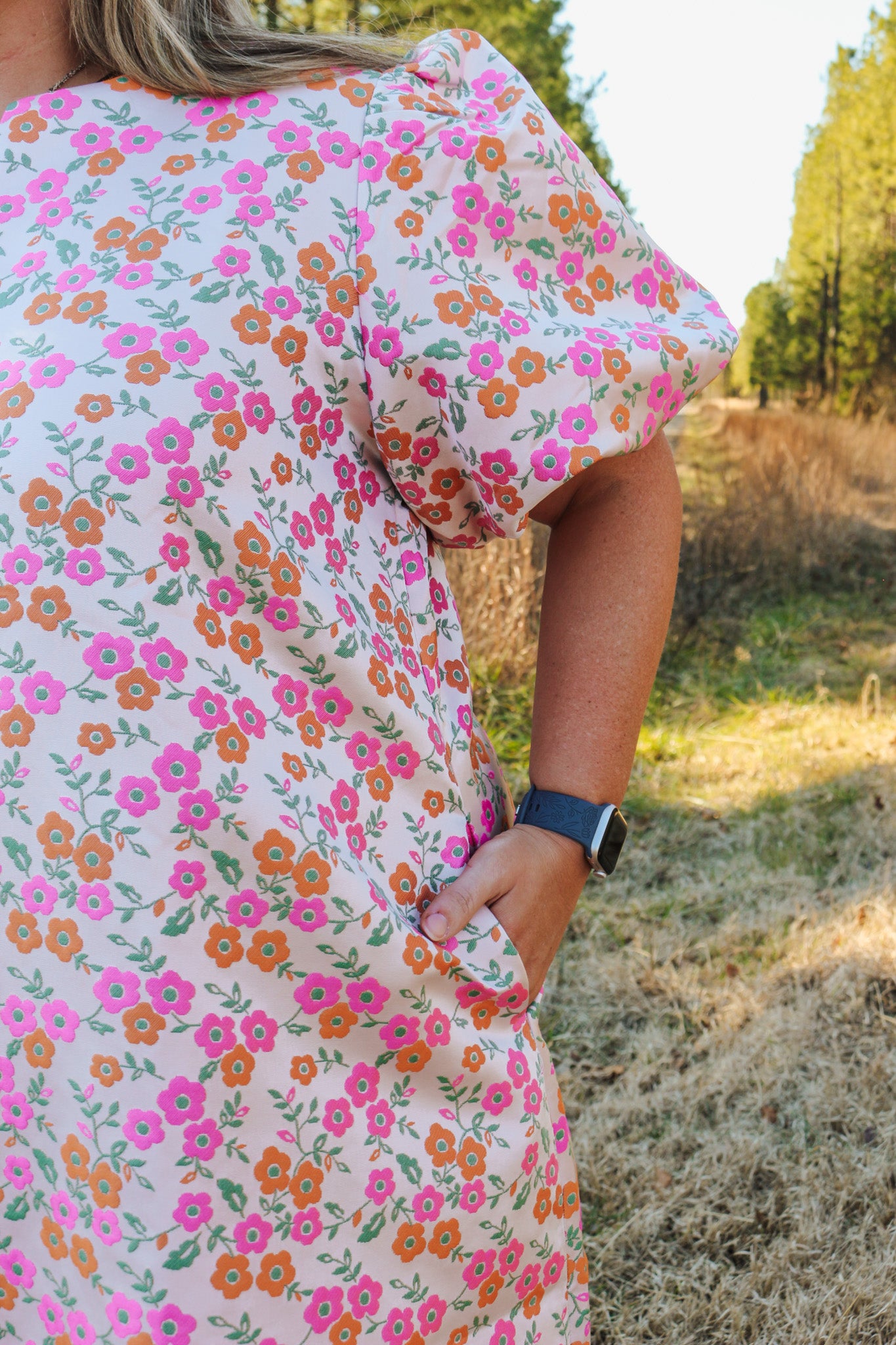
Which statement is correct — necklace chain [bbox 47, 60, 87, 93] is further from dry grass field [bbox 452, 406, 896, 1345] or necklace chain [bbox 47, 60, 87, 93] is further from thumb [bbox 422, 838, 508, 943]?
dry grass field [bbox 452, 406, 896, 1345]

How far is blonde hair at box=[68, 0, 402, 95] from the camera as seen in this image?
870 mm

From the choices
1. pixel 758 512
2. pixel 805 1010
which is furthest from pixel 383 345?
pixel 758 512

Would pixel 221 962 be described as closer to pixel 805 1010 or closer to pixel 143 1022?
pixel 143 1022

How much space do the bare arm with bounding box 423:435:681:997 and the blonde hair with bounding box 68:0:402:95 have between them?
1.40ft

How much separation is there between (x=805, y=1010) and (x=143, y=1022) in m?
2.53

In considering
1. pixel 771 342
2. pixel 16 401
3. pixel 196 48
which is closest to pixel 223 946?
pixel 16 401

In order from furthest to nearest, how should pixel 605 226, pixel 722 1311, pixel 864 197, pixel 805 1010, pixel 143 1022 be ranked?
pixel 864 197, pixel 805 1010, pixel 722 1311, pixel 605 226, pixel 143 1022

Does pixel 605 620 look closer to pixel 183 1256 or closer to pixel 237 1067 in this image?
pixel 237 1067

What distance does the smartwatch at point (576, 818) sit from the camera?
1.05m

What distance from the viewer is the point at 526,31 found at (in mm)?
11617

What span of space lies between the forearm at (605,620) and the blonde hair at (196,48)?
1.41 feet

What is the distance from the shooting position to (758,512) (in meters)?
7.40

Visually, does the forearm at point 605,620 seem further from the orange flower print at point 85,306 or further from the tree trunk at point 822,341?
the tree trunk at point 822,341

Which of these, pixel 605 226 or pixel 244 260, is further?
pixel 605 226
